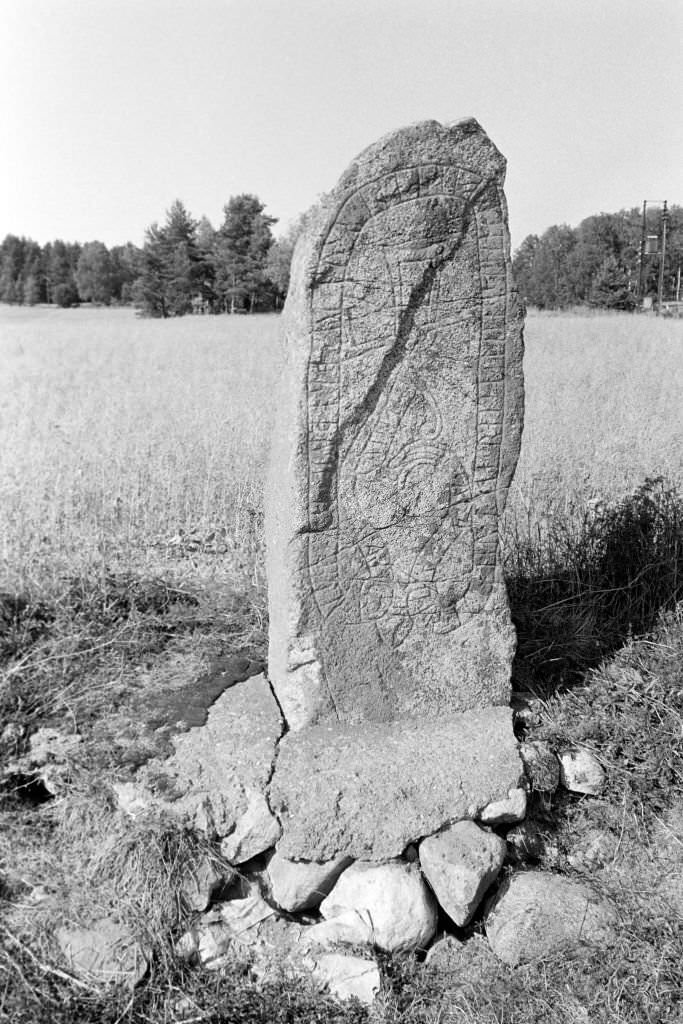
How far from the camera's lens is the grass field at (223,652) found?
2.48 m

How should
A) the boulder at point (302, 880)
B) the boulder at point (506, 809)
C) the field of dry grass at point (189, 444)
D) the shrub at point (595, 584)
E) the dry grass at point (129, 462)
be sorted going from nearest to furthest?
the boulder at point (302, 880) → the boulder at point (506, 809) → the shrub at point (595, 584) → the dry grass at point (129, 462) → the field of dry grass at point (189, 444)

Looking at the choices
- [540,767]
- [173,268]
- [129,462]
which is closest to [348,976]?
[540,767]

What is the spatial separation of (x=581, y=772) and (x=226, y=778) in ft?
4.55

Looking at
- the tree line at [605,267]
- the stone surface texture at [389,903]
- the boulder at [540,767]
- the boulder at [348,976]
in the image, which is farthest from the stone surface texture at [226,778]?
the tree line at [605,267]

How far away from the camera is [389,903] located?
2.69m

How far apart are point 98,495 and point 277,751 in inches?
118

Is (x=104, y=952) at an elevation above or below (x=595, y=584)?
below

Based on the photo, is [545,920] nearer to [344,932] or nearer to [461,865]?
[461,865]

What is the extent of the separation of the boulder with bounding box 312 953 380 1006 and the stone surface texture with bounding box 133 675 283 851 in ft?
1.38

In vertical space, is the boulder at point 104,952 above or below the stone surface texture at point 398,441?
below

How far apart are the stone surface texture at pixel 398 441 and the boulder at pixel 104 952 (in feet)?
3.11

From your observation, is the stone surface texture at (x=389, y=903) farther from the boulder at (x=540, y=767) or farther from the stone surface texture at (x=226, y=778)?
the boulder at (x=540, y=767)

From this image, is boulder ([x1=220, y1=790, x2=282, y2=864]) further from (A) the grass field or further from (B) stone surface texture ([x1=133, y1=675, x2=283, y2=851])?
(A) the grass field

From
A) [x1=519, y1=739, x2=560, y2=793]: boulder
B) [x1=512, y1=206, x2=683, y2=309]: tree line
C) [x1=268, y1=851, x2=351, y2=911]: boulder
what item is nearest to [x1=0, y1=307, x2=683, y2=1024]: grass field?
[x1=519, y1=739, x2=560, y2=793]: boulder
